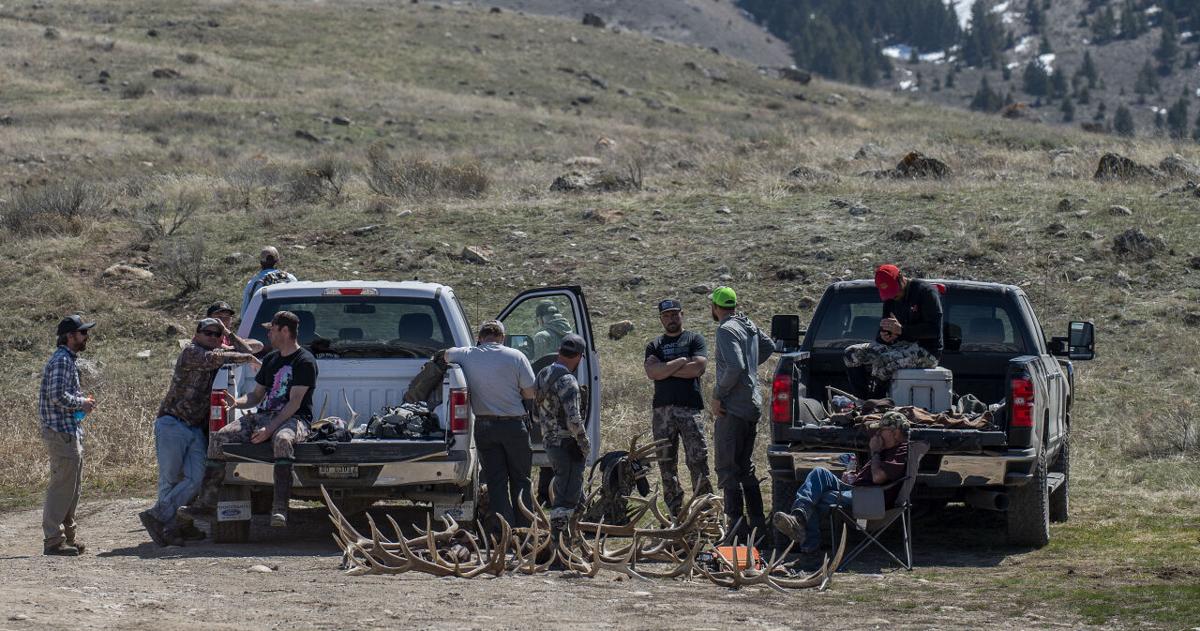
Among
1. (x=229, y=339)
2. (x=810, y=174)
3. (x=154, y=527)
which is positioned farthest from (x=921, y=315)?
(x=810, y=174)

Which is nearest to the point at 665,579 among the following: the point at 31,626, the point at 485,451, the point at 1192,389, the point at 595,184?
the point at 485,451

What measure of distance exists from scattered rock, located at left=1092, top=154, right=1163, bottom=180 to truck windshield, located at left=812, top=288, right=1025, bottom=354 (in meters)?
16.4

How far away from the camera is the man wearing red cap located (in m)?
9.87

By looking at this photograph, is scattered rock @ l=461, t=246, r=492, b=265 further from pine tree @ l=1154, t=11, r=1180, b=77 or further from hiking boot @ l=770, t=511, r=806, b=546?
pine tree @ l=1154, t=11, r=1180, b=77

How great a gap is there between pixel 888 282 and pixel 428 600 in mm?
3859

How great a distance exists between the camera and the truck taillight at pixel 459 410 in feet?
32.0

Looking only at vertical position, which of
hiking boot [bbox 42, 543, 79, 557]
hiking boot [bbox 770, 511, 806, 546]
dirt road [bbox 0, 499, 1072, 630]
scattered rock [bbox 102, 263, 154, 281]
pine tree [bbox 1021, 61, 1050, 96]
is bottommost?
hiking boot [bbox 42, 543, 79, 557]

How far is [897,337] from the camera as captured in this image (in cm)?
1005

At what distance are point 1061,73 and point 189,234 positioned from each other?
137 meters

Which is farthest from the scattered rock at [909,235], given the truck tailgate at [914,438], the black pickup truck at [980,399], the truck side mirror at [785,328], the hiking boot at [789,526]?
the hiking boot at [789,526]

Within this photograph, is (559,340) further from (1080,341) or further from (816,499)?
(1080,341)

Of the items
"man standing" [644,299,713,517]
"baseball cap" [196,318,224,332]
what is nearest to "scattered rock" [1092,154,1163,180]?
"man standing" [644,299,713,517]

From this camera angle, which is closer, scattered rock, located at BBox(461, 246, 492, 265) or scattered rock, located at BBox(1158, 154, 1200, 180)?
scattered rock, located at BBox(461, 246, 492, 265)

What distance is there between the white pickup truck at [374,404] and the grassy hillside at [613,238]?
308cm
